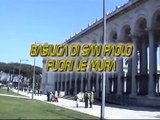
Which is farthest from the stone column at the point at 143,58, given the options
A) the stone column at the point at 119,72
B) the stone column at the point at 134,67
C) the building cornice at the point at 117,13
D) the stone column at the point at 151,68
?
the stone column at the point at 151,68

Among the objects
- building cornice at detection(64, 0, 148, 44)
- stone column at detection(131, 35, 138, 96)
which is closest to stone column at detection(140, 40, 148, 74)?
stone column at detection(131, 35, 138, 96)

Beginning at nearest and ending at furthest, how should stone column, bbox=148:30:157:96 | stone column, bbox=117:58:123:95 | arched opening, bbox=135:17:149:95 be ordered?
stone column, bbox=148:30:157:96
arched opening, bbox=135:17:149:95
stone column, bbox=117:58:123:95

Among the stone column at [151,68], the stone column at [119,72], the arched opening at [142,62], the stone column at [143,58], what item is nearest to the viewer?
the stone column at [151,68]

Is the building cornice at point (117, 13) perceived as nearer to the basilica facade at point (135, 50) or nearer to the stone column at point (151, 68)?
the basilica facade at point (135, 50)

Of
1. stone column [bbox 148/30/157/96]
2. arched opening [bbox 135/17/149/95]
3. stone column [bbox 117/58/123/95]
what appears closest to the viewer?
stone column [bbox 148/30/157/96]

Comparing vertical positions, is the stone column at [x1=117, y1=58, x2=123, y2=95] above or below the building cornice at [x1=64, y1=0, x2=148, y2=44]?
below

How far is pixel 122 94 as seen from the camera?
58.8m

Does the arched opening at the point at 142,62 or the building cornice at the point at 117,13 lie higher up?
the building cornice at the point at 117,13

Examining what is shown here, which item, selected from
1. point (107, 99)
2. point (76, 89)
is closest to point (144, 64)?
point (107, 99)

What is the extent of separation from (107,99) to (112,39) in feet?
36.2

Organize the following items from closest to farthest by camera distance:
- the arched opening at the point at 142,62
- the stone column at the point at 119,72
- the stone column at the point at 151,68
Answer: the stone column at the point at 151,68 < the arched opening at the point at 142,62 < the stone column at the point at 119,72

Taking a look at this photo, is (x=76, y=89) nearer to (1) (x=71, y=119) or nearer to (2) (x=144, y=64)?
(2) (x=144, y=64)

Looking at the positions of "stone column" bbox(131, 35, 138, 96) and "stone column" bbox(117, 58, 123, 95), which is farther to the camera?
"stone column" bbox(117, 58, 123, 95)

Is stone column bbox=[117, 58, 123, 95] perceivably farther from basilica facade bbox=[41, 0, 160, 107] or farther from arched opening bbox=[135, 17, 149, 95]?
arched opening bbox=[135, 17, 149, 95]
